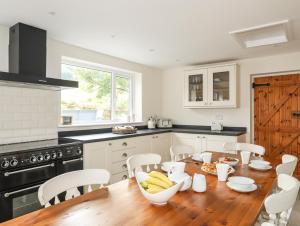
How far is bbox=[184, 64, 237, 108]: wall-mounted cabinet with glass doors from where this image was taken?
392cm

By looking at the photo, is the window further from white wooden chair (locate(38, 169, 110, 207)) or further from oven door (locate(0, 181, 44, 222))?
white wooden chair (locate(38, 169, 110, 207))

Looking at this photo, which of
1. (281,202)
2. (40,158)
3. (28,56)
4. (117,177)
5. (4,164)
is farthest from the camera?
(117,177)

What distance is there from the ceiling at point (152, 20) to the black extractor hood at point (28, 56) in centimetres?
11

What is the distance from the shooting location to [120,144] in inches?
126

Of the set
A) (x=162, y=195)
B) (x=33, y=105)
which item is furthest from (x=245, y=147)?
(x=33, y=105)

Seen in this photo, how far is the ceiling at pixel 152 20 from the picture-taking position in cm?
202

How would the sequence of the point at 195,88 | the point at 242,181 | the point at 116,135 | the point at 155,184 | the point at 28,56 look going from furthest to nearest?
the point at 195,88, the point at 116,135, the point at 28,56, the point at 242,181, the point at 155,184

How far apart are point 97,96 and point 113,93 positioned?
0.35 metres

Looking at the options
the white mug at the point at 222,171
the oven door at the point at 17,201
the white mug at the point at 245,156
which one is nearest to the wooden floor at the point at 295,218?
the white mug at the point at 245,156

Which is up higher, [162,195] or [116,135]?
[116,135]

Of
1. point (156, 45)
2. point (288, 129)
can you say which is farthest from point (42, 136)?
point (288, 129)

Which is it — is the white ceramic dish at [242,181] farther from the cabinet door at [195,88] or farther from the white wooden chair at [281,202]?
the cabinet door at [195,88]

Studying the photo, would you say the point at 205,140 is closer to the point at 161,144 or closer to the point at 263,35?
the point at 161,144

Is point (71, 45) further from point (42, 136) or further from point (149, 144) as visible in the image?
point (149, 144)
